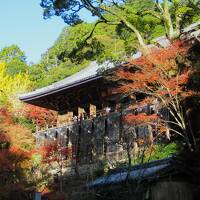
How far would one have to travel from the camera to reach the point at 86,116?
911 inches

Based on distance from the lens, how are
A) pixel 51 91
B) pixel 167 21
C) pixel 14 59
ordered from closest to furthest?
pixel 167 21 → pixel 51 91 → pixel 14 59

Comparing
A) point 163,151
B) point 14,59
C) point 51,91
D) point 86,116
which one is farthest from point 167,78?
point 14,59

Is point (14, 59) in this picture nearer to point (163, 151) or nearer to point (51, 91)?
point (51, 91)

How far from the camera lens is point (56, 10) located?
19141mm

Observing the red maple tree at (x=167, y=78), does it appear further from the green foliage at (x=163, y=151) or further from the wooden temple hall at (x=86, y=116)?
the wooden temple hall at (x=86, y=116)

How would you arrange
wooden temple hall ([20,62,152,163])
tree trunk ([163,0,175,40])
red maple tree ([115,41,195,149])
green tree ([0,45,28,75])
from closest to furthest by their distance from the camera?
red maple tree ([115,41,195,149]) < tree trunk ([163,0,175,40]) < wooden temple hall ([20,62,152,163]) < green tree ([0,45,28,75])

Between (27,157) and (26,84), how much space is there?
19.7 meters

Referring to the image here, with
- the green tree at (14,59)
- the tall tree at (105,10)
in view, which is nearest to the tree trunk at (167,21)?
the tall tree at (105,10)

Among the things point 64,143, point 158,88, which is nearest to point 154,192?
point 158,88

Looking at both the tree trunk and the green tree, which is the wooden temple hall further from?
the green tree

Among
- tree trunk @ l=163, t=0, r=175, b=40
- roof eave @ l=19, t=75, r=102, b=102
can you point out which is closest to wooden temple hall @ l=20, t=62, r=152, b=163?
roof eave @ l=19, t=75, r=102, b=102

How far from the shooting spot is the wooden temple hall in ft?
67.5

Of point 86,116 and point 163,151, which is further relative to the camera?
point 86,116

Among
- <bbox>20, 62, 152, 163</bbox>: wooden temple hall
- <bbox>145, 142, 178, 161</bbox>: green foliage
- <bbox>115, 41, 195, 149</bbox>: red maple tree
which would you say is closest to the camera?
<bbox>115, 41, 195, 149</bbox>: red maple tree
